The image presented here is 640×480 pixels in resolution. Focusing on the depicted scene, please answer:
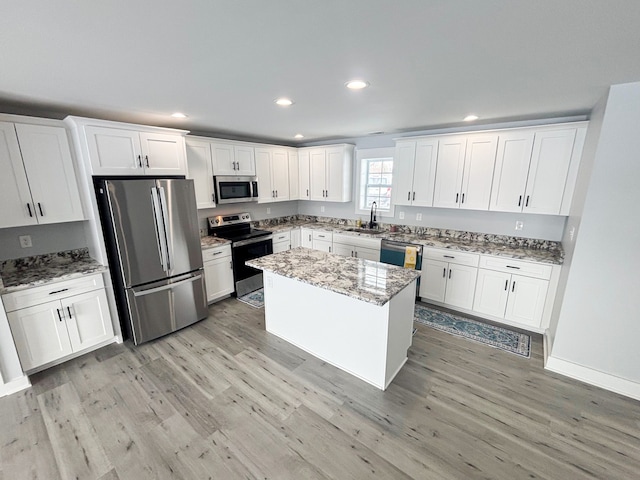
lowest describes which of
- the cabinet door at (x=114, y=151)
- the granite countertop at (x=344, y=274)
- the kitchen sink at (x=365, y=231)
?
the granite countertop at (x=344, y=274)

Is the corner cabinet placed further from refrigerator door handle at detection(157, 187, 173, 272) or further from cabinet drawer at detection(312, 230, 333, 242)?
cabinet drawer at detection(312, 230, 333, 242)

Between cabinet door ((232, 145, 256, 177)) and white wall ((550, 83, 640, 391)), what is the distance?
4063 mm

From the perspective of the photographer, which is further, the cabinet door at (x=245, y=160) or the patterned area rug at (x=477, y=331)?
the cabinet door at (x=245, y=160)

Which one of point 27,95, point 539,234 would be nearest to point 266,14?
point 27,95

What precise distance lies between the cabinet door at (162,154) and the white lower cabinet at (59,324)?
140 centimetres

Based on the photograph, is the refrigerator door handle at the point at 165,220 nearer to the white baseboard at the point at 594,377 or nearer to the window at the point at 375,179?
the window at the point at 375,179

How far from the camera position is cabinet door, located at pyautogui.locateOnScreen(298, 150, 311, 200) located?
5.12 metres

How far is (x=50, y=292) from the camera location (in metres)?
2.51

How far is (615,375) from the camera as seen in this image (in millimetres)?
2318

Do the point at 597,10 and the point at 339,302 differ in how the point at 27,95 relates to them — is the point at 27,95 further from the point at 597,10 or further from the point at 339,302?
the point at 597,10

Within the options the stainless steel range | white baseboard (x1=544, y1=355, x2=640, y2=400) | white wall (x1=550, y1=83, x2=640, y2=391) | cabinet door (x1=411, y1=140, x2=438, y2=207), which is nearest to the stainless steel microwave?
the stainless steel range

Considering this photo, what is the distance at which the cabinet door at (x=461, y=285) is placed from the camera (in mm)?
3443

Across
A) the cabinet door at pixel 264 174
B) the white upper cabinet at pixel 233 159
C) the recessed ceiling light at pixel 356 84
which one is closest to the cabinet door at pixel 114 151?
the white upper cabinet at pixel 233 159

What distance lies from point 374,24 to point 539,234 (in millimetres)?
3479
